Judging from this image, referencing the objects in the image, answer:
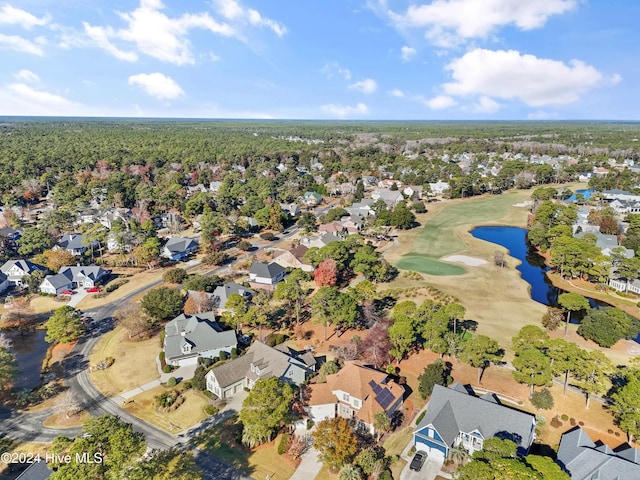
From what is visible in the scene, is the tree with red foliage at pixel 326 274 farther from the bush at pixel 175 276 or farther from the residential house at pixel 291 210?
the residential house at pixel 291 210

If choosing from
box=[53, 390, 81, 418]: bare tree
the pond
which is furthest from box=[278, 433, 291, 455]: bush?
the pond

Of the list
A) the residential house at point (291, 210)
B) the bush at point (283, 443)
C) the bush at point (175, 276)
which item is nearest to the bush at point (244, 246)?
the bush at point (175, 276)

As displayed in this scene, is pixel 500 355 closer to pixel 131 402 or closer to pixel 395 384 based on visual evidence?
pixel 395 384

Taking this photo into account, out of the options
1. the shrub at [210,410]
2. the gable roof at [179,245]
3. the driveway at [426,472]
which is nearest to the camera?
the driveway at [426,472]

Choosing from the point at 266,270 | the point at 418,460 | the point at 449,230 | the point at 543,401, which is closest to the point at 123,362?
the point at 266,270

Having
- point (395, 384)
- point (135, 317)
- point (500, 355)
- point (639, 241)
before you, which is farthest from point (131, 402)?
point (639, 241)
